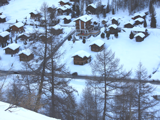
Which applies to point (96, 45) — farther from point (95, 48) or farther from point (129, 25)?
point (129, 25)

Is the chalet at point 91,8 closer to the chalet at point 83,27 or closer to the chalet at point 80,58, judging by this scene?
the chalet at point 83,27

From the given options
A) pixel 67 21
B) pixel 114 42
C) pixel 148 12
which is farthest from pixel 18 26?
pixel 148 12

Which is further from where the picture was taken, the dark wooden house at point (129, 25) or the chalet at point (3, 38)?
the dark wooden house at point (129, 25)

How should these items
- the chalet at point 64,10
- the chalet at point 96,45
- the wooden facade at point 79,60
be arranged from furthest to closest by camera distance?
1. the chalet at point 64,10
2. the chalet at point 96,45
3. the wooden facade at point 79,60

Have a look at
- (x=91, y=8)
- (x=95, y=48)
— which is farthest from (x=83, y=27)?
(x=91, y=8)

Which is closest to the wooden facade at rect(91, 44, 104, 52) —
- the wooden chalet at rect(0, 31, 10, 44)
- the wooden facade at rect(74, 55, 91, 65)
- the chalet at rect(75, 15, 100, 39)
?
the wooden facade at rect(74, 55, 91, 65)

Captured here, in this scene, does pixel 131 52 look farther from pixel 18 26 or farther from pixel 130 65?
pixel 18 26

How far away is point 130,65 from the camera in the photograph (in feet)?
98.7

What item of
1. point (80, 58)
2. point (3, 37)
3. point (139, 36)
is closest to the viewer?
point (80, 58)

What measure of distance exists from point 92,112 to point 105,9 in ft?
163

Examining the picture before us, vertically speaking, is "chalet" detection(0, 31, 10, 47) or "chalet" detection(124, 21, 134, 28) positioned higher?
"chalet" detection(124, 21, 134, 28)

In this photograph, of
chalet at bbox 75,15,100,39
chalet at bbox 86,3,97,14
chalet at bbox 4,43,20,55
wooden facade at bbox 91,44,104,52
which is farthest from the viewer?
chalet at bbox 86,3,97,14

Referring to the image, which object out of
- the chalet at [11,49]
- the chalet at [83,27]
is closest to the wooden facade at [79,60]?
the chalet at [83,27]

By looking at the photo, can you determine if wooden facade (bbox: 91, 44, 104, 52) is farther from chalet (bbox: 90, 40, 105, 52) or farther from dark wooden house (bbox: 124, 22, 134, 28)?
dark wooden house (bbox: 124, 22, 134, 28)
